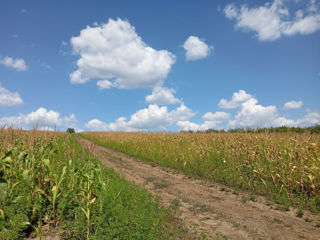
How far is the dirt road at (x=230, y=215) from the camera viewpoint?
506cm

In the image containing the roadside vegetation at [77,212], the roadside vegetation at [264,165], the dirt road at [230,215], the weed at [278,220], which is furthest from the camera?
the roadside vegetation at [264,165]

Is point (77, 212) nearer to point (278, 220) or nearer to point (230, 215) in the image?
point (230, 215)

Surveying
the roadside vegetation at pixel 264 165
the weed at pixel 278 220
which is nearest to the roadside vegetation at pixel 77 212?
the weed at pixel 278 220

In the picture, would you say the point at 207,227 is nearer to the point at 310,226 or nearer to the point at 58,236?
the point at 310,226

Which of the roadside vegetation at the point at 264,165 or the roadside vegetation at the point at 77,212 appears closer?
the roadside vegetation at the point at 77,212

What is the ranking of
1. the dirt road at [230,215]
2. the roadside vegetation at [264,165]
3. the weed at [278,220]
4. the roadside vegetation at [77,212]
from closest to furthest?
the roadside vegetation at [77,212], the dirt road at [230,215], the weed at [278,220], the roadside vegetation at [264,165]

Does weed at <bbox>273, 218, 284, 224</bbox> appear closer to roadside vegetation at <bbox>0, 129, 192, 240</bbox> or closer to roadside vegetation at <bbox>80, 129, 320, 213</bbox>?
roadside vegetation at <bbox>80, 129, 320, 213</bbox>

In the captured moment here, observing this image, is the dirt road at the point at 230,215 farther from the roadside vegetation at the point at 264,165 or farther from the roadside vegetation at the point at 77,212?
the roadside vegetation at the point at 264,165

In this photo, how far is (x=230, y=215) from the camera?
597 centimetres

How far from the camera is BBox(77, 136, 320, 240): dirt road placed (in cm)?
506

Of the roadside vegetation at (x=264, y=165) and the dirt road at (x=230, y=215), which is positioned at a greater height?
the roadside vegetation at (x=264, y=165)

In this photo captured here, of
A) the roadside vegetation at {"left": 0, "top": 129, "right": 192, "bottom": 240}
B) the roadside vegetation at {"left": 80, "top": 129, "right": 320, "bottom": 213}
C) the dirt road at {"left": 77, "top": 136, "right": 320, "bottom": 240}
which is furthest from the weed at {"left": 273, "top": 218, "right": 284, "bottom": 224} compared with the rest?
the roadside vegetation at {"left": 0, "top": 129, "right": 192, "bottom": 240}

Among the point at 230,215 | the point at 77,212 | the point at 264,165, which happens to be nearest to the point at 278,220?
the point at 230,215

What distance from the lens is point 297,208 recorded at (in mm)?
6750
